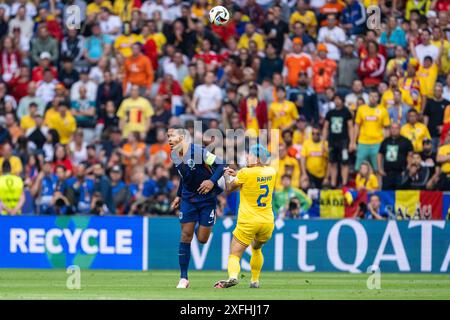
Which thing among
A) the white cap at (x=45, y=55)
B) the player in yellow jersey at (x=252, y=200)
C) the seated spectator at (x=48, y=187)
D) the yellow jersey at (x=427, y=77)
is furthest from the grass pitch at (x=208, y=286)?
the white cap at (x=45, y=55)

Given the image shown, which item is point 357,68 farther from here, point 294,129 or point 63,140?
point 63,140

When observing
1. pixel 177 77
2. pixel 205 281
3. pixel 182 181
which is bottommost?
pixel 205 281

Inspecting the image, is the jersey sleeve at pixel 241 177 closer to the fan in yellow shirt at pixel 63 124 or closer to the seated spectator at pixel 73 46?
the fan in yellow shirt at pixel 63 124

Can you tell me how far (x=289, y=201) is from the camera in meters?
24.3

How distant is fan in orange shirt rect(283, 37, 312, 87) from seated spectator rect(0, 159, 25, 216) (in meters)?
7.27

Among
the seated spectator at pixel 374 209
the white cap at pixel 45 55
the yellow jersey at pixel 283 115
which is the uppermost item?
the white cap at pixel 45 55

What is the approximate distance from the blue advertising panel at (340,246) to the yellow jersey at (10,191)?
379 centimetres

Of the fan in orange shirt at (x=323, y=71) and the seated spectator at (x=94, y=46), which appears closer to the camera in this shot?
the fan in orange shirt at (x=323, y=71)

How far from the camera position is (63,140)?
91.4 feet

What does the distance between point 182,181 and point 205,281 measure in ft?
6.85

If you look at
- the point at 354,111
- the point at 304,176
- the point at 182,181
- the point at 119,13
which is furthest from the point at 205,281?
the point at 119,13

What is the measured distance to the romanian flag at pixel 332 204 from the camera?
24.4m
